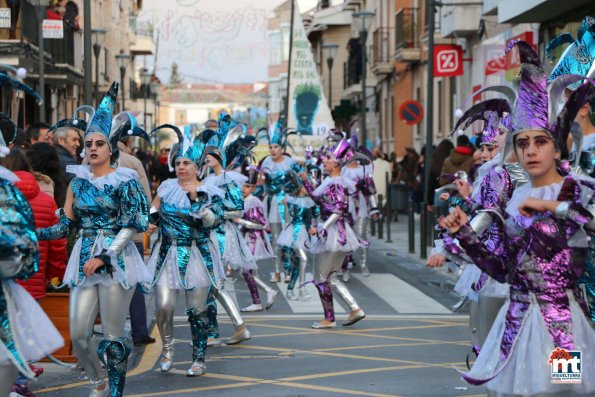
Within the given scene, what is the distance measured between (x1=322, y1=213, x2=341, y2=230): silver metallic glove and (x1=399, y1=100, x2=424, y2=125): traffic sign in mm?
15847

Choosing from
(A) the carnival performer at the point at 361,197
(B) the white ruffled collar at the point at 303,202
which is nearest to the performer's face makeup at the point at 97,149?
(B) the white ruffled collar at the point at 303,202

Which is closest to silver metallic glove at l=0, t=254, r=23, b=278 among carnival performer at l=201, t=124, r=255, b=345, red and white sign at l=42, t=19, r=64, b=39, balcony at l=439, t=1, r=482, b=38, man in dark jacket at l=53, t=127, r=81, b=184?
carnival performer at l=201, t=124, r=255, b=345

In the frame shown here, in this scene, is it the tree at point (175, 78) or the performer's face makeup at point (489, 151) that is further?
the tree at point (175, 78)

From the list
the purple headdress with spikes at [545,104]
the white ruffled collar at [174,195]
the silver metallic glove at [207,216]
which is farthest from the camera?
the white ruffled collar at [174,195]

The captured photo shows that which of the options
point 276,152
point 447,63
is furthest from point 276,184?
point 447,63

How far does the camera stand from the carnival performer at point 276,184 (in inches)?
736

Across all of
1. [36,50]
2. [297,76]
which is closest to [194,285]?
[36,50]

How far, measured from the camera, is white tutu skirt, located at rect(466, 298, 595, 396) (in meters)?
6.05

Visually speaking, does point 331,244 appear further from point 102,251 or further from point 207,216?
point 102,251

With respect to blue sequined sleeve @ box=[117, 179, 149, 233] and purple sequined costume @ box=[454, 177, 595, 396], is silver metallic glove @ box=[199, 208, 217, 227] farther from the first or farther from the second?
purple sequined costume @ box=[454, 177, 595, 396]

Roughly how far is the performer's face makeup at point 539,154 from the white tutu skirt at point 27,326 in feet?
8.07

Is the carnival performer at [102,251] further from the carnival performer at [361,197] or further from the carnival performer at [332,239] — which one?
the carnival performer at [361,197]

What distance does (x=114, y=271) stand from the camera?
344 inches

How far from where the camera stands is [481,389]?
9586 mm
